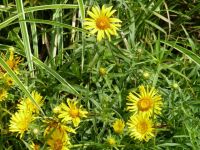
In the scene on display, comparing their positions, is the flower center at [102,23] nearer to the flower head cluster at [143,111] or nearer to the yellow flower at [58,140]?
the flower head cluster at [143,111]

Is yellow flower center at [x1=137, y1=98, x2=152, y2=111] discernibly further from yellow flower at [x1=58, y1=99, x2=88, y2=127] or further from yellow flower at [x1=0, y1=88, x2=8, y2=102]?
yellow flower at [x1=0, y1=88, x2=8, y2=102]

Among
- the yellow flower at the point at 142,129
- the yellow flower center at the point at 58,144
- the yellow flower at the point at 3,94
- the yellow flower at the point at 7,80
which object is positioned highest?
the yellow flower at the point at 7,80

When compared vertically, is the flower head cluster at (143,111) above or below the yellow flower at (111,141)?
above

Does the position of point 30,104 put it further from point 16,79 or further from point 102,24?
point 102,24

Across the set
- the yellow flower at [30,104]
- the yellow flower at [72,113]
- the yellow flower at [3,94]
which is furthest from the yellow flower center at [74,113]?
the yellow flower at [3,94]

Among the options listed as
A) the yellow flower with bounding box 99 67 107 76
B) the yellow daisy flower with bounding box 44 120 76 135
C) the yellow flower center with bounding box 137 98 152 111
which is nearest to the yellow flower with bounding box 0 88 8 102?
the yellow daisy flower with bounding box 44 120 76 135

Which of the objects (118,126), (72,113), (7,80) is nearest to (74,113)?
(72,113)

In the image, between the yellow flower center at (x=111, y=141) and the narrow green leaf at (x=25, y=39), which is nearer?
the yellow flower center at (x=111, y=141)
